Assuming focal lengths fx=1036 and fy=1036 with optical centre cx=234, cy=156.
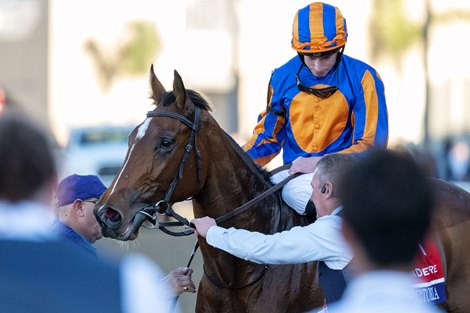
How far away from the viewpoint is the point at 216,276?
4996 mm

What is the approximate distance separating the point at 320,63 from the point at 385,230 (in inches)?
120

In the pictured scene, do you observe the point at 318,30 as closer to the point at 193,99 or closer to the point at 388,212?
the point at 193,99

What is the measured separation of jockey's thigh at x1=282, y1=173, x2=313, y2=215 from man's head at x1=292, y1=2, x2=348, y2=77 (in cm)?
59

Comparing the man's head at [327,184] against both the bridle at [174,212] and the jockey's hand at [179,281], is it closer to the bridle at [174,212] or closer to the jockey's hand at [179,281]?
the jockey's hand at [179,281]

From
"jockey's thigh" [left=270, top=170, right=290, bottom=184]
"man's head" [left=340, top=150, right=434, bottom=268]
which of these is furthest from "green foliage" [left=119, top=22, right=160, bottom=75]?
"man's head" [left=340, top=150, right=434, bottom=268]

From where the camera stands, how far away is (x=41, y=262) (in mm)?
A: 2201

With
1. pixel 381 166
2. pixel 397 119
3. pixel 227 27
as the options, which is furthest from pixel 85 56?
pixel 381 166

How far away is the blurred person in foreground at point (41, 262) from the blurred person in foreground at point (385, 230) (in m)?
0.45

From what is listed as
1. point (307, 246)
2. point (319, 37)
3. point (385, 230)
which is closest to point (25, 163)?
point (385, 230)

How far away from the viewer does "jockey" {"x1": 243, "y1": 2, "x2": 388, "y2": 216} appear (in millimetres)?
5188

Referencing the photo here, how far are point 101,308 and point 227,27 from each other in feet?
98.2

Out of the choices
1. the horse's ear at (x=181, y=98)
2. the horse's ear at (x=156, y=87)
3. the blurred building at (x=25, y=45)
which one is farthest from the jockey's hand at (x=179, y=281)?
the blurred building at (x=25, y=45)

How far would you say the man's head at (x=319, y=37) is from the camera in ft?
17.0

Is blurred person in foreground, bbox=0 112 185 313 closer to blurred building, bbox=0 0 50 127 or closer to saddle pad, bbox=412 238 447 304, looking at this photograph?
saddle pad, bbox=412 238 447 304
